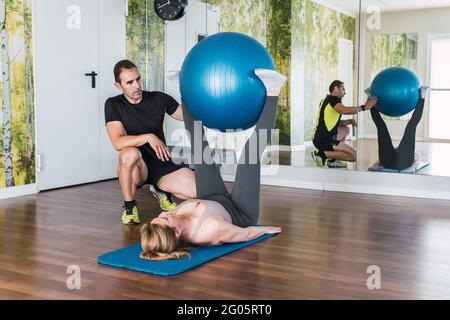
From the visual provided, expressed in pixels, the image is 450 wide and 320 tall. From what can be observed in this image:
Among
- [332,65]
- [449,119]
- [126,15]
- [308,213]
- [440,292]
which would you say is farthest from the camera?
[126,15]

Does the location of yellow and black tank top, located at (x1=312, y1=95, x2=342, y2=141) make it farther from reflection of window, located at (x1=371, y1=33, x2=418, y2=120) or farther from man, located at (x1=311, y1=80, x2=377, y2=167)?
reflection of window, located at (x1=371, y1=33, x2=418, y2=120)

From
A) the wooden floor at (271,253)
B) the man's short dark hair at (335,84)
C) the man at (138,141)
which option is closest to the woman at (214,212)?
the wooden floor at (271,253)

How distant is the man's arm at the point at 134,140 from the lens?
345cm

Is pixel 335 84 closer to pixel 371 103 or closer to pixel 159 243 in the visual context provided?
pixel 371 103

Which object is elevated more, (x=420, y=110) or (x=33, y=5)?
(x=33, y=5)

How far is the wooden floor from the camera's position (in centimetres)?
232

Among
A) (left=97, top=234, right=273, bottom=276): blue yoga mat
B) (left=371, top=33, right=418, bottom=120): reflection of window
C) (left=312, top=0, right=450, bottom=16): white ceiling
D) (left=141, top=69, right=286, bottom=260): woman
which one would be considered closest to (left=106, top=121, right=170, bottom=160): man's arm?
(left=141, top=69, right=286, bottom=260): woman

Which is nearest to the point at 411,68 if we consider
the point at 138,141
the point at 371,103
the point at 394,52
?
the point at 394,52

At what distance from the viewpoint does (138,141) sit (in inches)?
138

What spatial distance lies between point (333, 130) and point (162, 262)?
8.85ft

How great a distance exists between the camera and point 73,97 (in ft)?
16.8

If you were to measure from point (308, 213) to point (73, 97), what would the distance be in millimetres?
2434
